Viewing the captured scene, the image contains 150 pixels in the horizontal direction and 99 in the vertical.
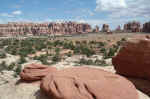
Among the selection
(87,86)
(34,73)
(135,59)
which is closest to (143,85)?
(135,59)

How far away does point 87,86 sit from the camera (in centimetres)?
626

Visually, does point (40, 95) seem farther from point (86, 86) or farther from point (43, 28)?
point (43, 28)

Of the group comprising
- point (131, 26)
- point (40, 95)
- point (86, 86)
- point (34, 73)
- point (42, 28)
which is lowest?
point (40, 95)

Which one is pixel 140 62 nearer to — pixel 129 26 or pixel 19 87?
pixel 19 87

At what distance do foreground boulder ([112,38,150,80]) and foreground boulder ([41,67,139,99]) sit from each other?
5.68ft

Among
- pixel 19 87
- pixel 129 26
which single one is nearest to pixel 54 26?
pixel 129 26

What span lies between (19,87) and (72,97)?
4365 mm

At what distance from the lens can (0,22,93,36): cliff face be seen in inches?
5034

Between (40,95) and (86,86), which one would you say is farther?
(40,95)

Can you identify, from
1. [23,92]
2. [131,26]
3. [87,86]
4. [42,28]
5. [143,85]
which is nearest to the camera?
[87,86]

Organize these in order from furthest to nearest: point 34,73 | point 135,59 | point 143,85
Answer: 1. point 34,73
2. point 135,59
3. point 143,85

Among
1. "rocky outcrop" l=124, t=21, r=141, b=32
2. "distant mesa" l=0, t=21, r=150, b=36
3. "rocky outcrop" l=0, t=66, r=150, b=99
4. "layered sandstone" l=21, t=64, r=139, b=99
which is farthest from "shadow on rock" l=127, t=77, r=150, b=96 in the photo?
"distant mesa" l=0, t=21, r=150, b=36

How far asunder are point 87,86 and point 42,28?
132743 millimetres

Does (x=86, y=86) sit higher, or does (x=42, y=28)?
(x=42, y=28)
